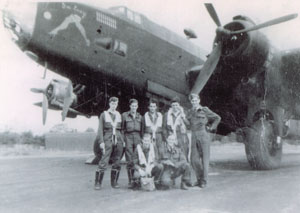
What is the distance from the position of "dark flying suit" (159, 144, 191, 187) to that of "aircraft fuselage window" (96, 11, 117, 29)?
3.88 m

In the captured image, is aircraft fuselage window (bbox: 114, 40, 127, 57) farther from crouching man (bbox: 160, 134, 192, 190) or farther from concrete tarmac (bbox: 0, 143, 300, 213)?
concrete tarmac (bbox: 0, 143, 300, 213)

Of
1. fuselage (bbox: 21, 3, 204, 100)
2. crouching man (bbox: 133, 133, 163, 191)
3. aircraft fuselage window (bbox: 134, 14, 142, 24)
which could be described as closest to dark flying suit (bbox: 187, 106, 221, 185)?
crouching man (bbox: 133, 133, 163, 191)

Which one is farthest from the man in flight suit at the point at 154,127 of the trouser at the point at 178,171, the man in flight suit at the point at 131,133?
the trouser at the point at 178,171

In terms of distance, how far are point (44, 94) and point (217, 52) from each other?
220 inches

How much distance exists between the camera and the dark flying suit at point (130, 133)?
675 centimetres

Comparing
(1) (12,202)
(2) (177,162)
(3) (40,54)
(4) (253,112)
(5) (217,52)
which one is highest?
(5) (217,52)

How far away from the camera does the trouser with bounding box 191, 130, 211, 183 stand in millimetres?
6844

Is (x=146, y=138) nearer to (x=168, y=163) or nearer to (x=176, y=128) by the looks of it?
(x=168, y=163)

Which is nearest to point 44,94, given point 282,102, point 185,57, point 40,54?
point 40,54

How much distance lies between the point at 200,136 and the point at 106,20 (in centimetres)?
407

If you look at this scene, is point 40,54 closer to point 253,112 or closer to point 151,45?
point 151,45

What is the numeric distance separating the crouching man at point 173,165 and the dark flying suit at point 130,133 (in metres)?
0.61

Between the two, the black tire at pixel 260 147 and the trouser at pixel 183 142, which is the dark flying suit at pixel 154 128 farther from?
the black tire at pixel 260 147

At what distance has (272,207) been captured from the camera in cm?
477
